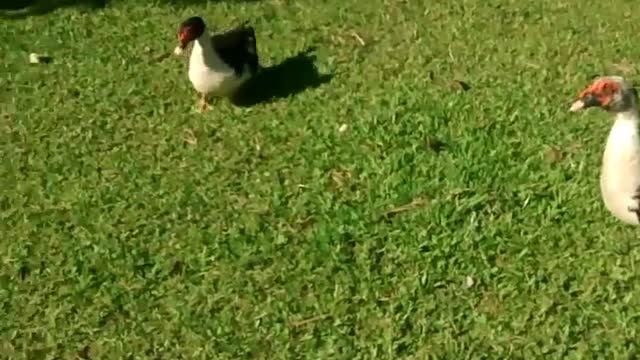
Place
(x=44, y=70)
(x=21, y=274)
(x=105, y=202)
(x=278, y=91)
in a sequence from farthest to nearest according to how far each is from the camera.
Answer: (x=44, y=70) < (x=278, y=91) < (x=105, y=202) < (x=21, y=274)

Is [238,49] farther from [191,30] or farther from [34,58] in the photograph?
[34,58]

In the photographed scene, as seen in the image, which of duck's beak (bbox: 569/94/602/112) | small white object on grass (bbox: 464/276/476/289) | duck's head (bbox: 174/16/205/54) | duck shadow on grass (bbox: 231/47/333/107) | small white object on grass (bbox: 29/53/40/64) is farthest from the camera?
small white object on grass (bbox: 29/53/40/64)

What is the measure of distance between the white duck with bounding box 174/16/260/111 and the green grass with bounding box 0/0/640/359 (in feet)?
0.51

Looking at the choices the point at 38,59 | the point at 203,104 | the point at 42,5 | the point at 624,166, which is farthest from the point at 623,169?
the point at 42,5

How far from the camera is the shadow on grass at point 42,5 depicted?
23.3ft

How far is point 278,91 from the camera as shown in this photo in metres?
5.96

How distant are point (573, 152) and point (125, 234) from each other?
2081mm

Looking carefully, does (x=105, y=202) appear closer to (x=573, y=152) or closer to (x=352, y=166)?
(x=352, y=166)

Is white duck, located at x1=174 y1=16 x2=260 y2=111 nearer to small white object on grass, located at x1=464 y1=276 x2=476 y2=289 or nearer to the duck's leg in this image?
the duck's leg

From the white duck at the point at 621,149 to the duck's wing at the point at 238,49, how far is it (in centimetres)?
207

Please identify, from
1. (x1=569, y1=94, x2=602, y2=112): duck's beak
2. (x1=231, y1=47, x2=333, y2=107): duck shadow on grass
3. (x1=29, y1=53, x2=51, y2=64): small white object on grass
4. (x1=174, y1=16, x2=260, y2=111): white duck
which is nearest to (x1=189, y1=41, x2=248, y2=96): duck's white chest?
(x1=174, y1=16, x2=260, y2=111): white duck

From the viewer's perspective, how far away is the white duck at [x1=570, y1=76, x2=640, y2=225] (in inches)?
164

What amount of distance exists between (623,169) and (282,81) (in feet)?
7.73

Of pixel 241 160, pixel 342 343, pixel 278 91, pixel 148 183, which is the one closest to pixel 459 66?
pixel 278 91
